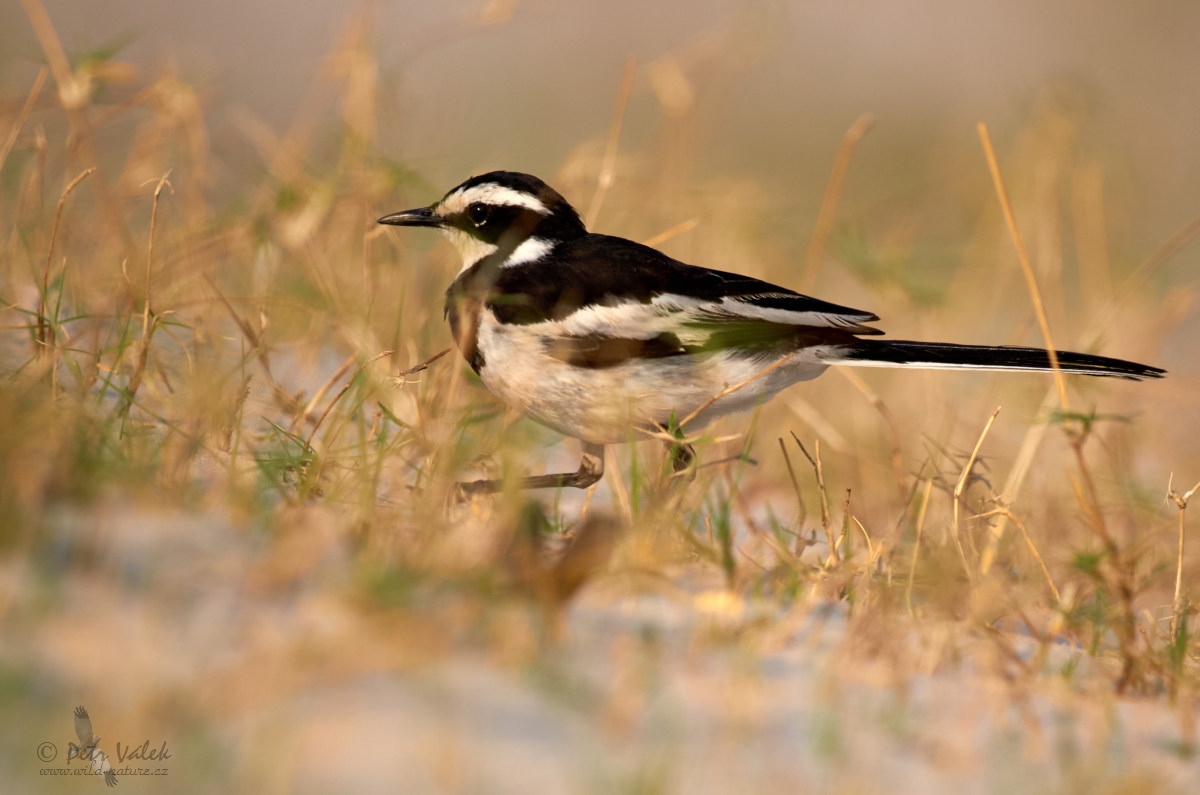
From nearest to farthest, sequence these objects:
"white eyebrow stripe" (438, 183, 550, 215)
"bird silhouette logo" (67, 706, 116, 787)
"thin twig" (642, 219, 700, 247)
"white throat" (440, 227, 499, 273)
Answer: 1. "bird silhouette logo" (67, 706, 116, 787)
2. "white eyebrow stripe" (438, 183, 550, 215)
3. "white throat" (440, 227, 499, 273)
4. "thin twig" (642, 219, 700, 247)

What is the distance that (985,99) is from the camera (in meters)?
16.4

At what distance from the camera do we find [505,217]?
502 centimetres

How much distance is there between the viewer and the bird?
4297 mm

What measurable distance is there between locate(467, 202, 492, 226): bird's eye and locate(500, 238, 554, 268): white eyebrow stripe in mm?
209

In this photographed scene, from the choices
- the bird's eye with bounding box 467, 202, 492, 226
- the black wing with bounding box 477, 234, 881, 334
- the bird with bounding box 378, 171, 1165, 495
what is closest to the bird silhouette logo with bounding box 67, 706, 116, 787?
the bird with bounding box 378, 171, 1165, 495

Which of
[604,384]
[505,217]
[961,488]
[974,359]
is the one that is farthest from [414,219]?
[961,488]

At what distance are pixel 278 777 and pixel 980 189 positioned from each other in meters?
8.09

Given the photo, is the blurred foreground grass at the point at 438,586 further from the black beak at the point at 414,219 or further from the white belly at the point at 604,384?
the black beak at the point at 414,219

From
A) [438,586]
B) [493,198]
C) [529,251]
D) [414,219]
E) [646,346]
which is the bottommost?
[438,586]

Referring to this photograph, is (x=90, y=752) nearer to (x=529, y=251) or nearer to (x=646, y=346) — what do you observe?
(x=646, y=346)

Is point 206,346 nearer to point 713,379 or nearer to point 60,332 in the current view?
point 60,332

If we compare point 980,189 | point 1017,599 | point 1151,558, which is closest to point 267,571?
point 1017,599

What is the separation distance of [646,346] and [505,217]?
107 centimetres

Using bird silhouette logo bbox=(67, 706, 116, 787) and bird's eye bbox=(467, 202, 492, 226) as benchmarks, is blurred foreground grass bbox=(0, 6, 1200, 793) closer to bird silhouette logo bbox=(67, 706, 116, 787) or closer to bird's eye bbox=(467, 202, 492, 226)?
bird silhouette logo bbox=(67, 706, 116, 787)
